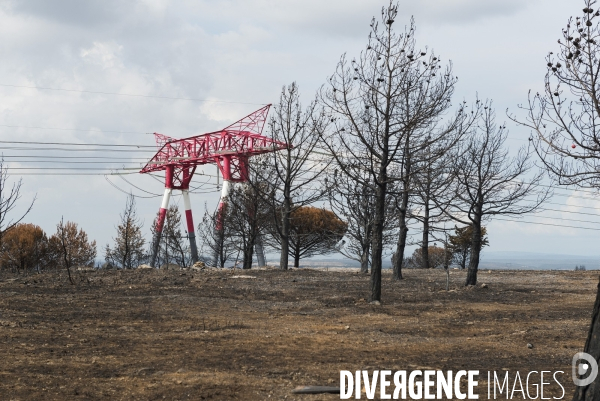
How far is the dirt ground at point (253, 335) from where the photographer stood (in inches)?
283

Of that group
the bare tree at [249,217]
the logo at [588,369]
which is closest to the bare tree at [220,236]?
the bare tree at [249,217]

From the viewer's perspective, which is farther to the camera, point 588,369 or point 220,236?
point 220,236

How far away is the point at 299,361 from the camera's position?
27.8 feet

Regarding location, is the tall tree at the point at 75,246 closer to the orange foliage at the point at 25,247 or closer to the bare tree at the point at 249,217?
the orange foliage at the point at 25,247

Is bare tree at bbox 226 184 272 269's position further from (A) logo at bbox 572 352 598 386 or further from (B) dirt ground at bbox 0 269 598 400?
(A) logo at bbox 572 352 598 386

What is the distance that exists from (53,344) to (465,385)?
5969 millimetres

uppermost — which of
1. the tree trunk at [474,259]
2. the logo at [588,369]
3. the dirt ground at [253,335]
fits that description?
the tree trunk at [474,259]

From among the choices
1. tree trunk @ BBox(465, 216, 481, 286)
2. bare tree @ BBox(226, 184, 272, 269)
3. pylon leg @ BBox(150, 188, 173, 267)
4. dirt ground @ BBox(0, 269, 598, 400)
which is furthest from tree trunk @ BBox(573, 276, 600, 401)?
pylon leg @ BBox(150, 188, 173, 267)

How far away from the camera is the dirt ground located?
719cm

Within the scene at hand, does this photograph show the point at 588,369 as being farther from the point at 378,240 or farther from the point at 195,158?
the point at 195,158

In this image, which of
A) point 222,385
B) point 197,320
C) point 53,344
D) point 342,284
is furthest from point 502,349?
point 342,284

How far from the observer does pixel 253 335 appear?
10.6m

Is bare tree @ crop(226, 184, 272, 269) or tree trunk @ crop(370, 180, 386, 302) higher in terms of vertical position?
bare tree @ crop(226, 184, 272, 269)

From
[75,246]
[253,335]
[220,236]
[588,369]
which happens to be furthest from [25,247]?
[588,369]
